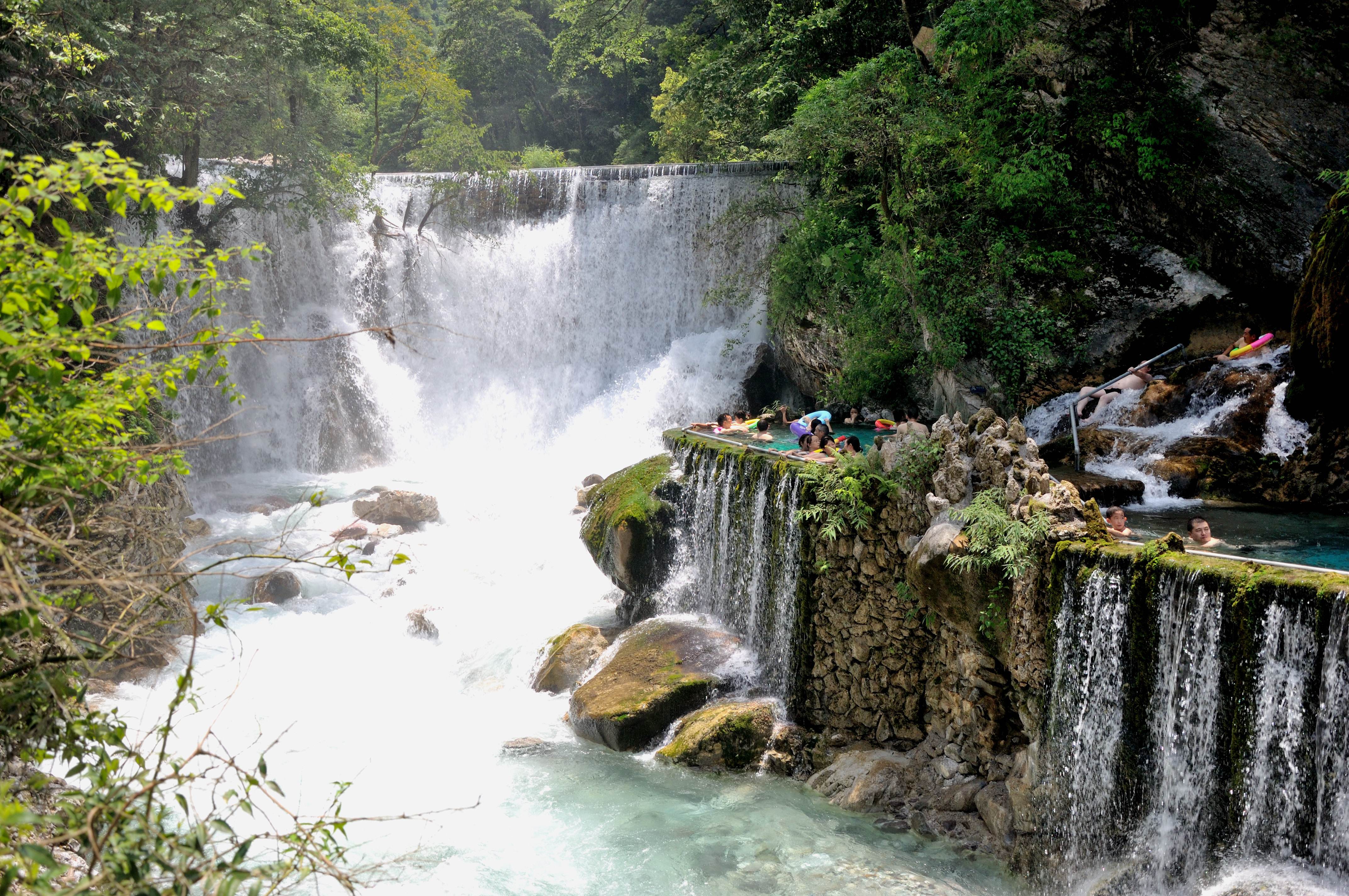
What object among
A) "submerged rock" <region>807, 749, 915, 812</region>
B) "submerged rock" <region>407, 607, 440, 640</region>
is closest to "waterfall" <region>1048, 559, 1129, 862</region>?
"submerged rock" <region>807, 749, 915, 812</region>

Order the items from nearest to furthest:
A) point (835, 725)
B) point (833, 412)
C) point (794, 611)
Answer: point (835, 725), point (794, 611), point (833, 412)

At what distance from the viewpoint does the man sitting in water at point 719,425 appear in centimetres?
1391

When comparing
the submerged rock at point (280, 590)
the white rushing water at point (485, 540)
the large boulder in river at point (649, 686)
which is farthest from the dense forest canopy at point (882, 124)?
the submerged rock at point (280, 590)

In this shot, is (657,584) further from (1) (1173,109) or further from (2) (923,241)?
(1) (1173,109)

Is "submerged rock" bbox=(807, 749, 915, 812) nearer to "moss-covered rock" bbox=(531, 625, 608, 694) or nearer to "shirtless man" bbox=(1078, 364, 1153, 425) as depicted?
"moss-covered rock" bbox=(531, 625, 608, 694)

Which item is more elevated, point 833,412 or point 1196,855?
point 833,412

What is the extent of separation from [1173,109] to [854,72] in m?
4.37

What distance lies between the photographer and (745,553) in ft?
35.0

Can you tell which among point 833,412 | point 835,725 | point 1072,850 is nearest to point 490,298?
point 833,412

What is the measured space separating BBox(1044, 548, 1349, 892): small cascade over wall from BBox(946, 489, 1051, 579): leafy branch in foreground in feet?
1.08

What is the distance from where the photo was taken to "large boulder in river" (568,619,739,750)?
373 inches

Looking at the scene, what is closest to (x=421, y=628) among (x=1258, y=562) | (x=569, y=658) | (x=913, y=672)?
(x=569, y=658)

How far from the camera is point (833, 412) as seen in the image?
15.4 m

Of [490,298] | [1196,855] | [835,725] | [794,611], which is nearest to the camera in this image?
[1196,855]
